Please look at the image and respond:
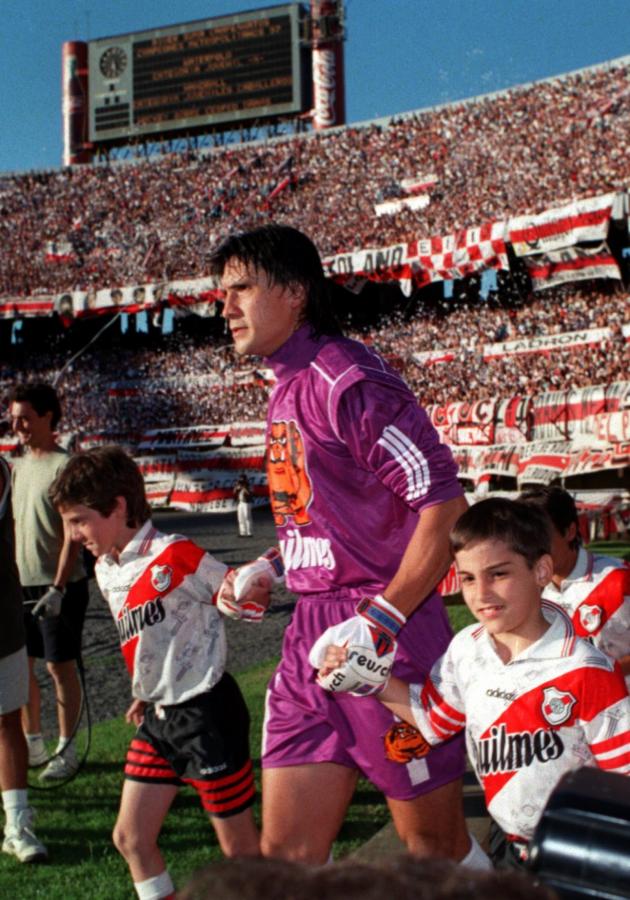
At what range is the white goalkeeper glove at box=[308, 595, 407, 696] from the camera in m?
2.32

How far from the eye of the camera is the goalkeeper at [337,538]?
2.47 metres

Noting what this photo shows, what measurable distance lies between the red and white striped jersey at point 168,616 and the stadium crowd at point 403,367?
68.9 feet

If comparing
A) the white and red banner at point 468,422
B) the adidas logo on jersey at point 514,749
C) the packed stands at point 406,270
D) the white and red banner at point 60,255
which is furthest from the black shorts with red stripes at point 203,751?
the white and red banner at point 60,255

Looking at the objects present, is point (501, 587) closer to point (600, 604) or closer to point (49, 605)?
point (600, 604)

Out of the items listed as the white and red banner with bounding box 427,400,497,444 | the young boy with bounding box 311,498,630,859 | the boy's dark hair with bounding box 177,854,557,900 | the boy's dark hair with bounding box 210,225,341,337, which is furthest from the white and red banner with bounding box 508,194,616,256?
the boy's dark hair with bounding box 177,854,557,900

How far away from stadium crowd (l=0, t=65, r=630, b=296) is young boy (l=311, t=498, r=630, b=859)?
90.6ft

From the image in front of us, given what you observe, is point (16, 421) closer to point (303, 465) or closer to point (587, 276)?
point (303, 465)

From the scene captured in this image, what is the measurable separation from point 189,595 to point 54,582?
2.23 meters

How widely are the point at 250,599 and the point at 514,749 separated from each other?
897mm

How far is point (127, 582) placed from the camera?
346 cm

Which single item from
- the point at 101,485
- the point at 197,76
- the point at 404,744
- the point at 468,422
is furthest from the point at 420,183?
the point at 404,744

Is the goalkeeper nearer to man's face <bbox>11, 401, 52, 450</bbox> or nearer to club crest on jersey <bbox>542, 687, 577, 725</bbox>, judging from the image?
club crest on jersey <bbox>542, 687, 577, 725</bbox>

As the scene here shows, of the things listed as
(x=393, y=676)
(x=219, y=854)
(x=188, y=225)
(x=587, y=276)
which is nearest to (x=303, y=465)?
(x=393, y=676)

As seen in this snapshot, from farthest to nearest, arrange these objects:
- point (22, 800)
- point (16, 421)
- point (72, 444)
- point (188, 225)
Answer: point (188, 225) < point (72, 444) < point (16, 421) < point (22, 800)
